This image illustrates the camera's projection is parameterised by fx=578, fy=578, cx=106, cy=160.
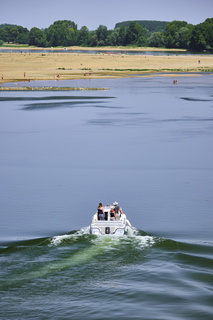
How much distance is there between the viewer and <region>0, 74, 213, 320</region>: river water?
23.0 meters

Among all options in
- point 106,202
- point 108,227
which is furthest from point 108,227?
point 106,202

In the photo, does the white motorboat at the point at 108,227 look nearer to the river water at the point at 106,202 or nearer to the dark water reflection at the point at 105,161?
the river water at the point at 106,202

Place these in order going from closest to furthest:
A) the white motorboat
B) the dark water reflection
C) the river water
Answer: the river water < the white motorboat < the dark water reflection

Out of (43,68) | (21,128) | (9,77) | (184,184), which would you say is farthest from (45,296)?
(43,68)

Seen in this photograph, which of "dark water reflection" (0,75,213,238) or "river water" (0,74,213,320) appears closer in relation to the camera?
"river water" (0,74,213,320)

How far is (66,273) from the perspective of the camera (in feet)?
82.1

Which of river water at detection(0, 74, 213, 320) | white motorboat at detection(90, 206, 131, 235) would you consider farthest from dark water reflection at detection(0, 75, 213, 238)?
white motorboat at detection(90, 206, 131, 235)

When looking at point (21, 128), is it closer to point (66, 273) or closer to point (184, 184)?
point (184, 184)

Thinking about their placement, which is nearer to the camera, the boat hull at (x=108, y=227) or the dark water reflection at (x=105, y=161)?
the boat hull at (x=108, y=227)

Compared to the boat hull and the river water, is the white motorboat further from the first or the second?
the river water

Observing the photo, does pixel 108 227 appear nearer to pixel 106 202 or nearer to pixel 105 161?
pixel 106 202

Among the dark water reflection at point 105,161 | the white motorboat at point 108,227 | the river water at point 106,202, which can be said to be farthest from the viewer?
the dark water reflection at point 105,161

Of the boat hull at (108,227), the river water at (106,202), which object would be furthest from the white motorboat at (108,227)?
the river water at (106,202)

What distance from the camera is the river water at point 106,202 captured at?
2300 centimetres
